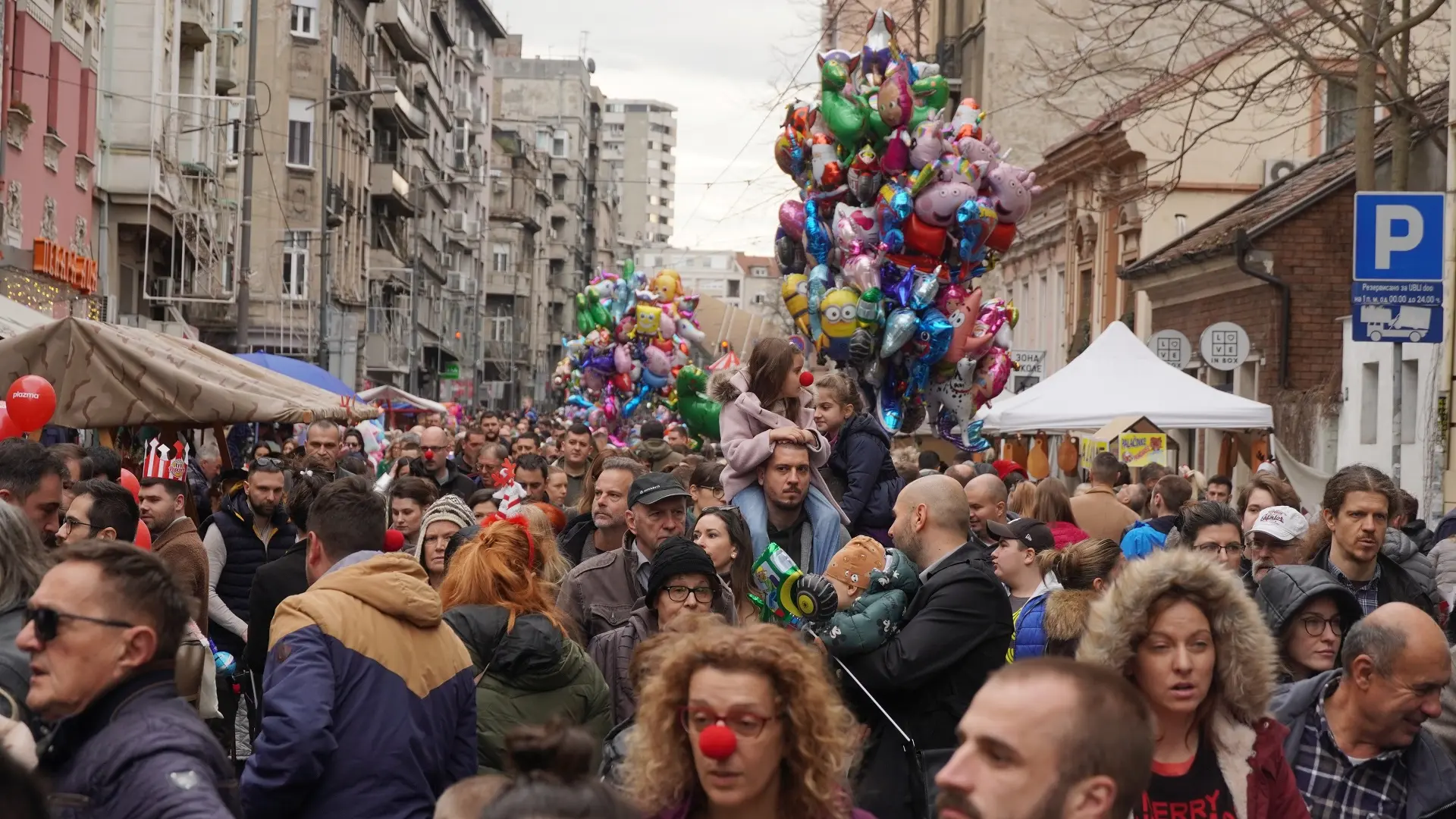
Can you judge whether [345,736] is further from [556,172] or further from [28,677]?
[556,172]

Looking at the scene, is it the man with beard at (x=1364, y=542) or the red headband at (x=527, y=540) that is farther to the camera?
the man with beard at (x=1364, y=542)

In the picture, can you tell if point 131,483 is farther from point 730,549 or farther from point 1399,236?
point 1399,236

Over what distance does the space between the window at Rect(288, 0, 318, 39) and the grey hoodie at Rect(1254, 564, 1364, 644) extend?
51.4 meters

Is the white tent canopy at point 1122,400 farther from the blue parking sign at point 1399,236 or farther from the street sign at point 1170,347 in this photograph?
the blue parking sign at point 1399,236

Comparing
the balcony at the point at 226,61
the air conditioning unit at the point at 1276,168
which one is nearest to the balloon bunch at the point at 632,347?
the air conditioning unit at the point at 1276,168

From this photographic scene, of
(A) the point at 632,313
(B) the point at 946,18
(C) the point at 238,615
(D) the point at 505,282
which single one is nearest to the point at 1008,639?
(C) the point at 238,615

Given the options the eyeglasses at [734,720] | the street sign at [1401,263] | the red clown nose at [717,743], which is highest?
the street sign at [1401,263]

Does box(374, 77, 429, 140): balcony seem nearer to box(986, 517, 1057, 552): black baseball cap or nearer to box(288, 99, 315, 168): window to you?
box(288, 99, 315, 168): window

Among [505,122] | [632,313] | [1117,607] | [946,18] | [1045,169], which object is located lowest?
[1117,607]

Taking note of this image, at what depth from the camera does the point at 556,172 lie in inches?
5167

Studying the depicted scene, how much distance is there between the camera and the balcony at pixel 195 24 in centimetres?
3616

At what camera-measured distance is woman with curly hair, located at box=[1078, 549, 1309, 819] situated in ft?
15.0

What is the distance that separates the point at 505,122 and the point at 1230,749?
126560mm

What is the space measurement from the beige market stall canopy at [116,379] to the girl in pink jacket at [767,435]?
548cm
